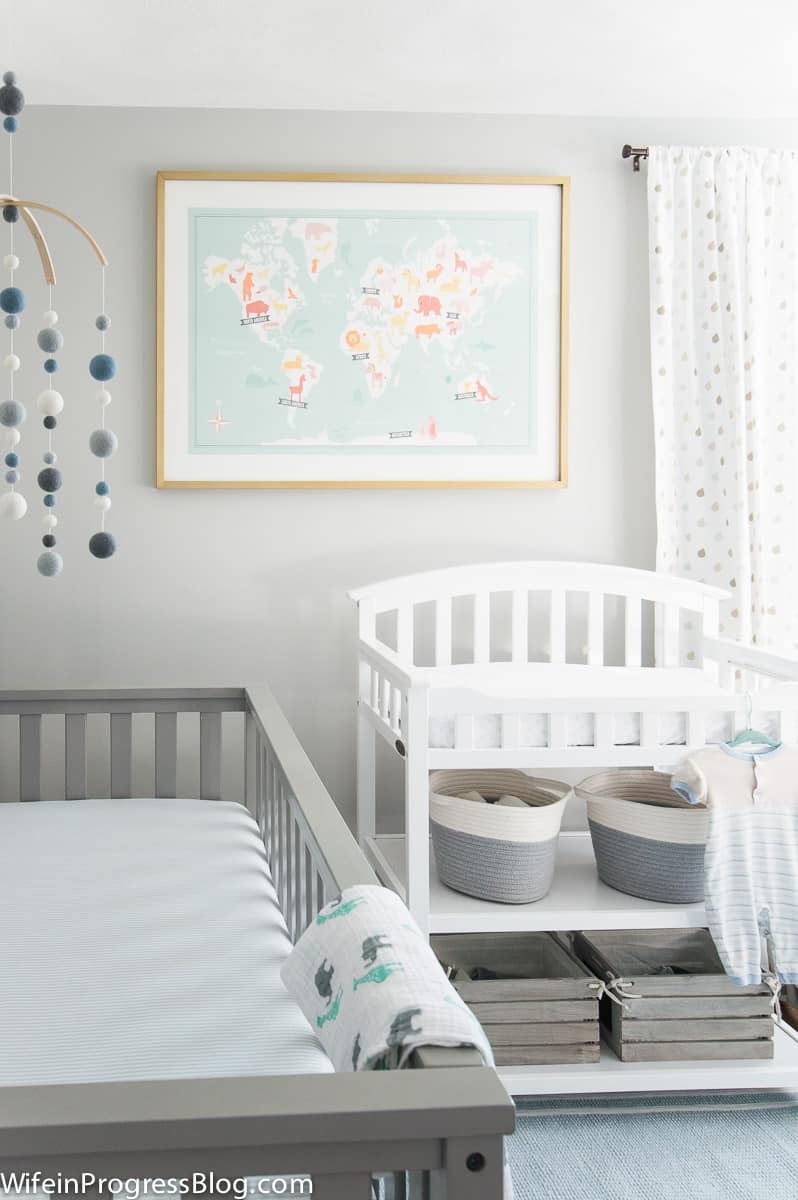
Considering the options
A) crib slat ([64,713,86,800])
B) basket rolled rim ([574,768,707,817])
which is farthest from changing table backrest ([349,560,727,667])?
crib slat ([64,713,86,800])

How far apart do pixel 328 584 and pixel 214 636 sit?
12.5 inches

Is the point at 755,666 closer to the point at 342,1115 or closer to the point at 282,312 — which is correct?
the point at 282,312

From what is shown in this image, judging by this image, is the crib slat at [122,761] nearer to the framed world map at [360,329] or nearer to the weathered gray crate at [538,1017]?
the framed world map at [360,329]

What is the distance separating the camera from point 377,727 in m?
2.33

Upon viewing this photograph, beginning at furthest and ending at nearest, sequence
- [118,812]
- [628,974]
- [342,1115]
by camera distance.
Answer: [628,974]
[118,812]
[342,1115]

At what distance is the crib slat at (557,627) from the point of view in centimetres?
266

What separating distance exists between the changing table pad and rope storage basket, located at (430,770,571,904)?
0.49 feet

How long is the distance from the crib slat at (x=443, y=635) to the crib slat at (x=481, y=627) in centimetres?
7

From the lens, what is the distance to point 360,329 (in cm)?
266

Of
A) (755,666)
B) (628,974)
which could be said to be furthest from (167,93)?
(628,974)

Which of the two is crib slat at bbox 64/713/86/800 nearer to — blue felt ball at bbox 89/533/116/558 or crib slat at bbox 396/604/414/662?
crib slat at bbox 396/604/414/662

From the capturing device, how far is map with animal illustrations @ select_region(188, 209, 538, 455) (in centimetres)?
263

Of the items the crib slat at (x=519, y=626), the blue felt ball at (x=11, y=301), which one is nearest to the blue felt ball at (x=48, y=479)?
the blue felt ball at (x=11, y=301)

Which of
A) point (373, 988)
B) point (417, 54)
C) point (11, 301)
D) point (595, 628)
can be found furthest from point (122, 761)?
point (417, 54)
